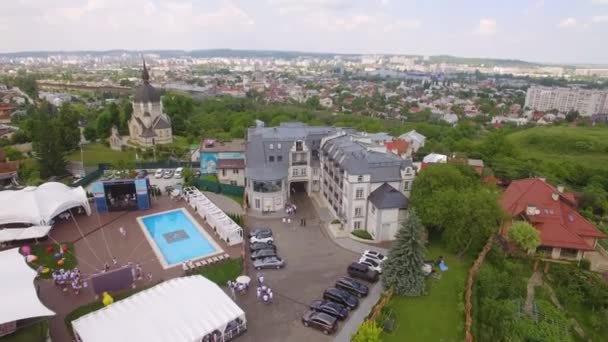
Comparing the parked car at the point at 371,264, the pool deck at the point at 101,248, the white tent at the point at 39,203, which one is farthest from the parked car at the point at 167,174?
the parked car at the point at 371,264

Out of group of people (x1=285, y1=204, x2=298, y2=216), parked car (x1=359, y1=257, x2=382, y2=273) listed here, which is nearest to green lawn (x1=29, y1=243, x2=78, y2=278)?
group of people (x1=285, y1=204, x2=298, y2=216)

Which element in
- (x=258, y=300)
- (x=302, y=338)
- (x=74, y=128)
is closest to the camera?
(x=302, y=338)

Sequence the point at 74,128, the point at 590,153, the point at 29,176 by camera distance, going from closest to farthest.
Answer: the point at 29,176
the point at 74,128
the point at 590,153

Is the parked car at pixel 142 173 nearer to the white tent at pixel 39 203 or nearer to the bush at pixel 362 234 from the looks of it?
the white tent at pixel 39 203

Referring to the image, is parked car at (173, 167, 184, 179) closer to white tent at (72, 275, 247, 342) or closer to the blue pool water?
the blue pool water

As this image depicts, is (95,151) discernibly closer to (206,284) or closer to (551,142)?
(206,284)

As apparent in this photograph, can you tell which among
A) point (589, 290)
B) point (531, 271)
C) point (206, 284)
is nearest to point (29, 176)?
point (206, 284)
